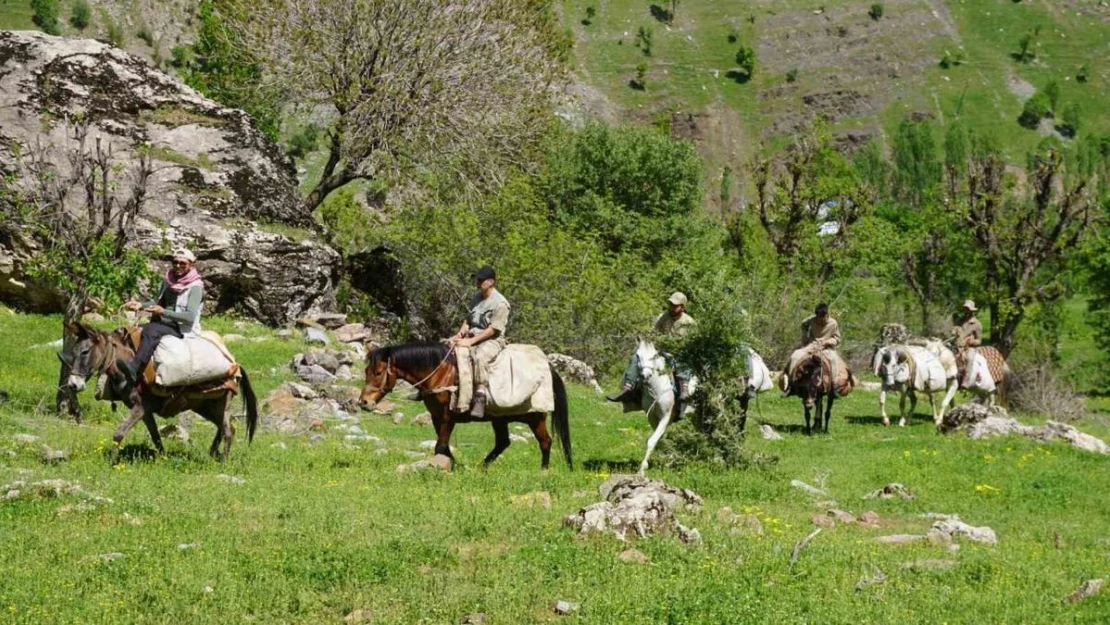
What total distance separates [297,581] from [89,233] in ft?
38.9

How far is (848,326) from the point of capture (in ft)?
182

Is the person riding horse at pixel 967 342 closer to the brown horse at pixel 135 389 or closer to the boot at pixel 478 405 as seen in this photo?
Result: the boot at pixel 478 405

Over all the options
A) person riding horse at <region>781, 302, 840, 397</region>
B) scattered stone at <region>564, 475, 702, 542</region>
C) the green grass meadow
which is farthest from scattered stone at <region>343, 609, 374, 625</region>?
person riding horse at <region>781, 302, 840, 397</region>

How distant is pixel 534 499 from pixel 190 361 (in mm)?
5080

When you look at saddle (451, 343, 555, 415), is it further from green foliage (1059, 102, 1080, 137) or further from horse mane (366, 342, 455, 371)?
green foliage (1059, 102, 1080, 137)

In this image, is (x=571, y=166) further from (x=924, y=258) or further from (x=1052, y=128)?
(x=1052, y=128)

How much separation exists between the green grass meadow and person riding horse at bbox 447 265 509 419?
1248mm

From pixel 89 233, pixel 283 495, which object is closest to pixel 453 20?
pixel 89 233

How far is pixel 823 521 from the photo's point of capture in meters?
14.4

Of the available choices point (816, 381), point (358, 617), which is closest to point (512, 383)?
point (358, 617)

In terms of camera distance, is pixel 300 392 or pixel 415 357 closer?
pixel 415 357

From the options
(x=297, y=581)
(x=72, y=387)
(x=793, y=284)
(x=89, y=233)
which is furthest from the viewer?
(x=793, y=284)

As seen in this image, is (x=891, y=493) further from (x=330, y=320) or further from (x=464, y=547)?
(x=330, y=320)

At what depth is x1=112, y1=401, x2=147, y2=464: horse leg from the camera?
15.6 m
